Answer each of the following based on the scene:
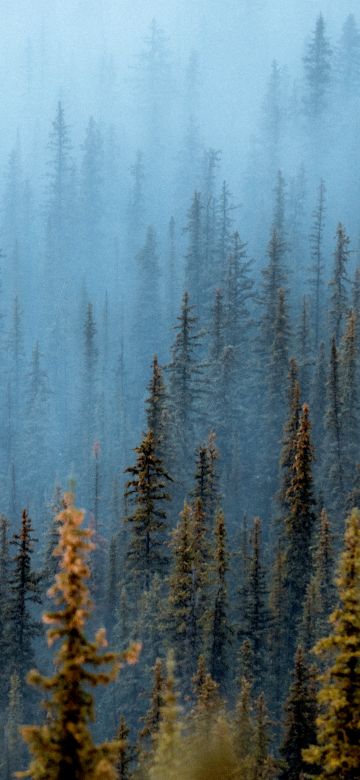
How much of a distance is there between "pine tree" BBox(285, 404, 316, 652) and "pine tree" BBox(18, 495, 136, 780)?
77.9ft

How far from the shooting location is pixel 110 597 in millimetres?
40938

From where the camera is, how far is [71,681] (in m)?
10.9

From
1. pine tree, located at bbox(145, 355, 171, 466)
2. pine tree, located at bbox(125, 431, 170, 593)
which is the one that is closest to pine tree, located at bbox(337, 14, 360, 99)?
pine tree, located at bbox(145, 355, 171, 466)

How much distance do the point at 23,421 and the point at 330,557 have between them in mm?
41358

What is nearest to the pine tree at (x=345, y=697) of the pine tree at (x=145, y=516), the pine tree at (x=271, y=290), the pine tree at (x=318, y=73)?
the pine tree at (x=145, y=516)

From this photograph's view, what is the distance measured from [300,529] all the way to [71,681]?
24790mm

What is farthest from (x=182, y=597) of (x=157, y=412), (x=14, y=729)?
(x=157, y=412)

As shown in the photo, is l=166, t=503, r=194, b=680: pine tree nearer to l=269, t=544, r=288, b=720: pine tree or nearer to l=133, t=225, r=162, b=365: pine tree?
l=269, t=544, r=288, b=720: pine tree

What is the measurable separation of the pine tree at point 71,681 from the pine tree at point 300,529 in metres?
23.8

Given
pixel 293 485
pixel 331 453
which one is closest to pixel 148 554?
pixel 293 485

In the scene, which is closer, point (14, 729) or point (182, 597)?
point (182, 597)

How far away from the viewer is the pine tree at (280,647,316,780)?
2266 centimetres

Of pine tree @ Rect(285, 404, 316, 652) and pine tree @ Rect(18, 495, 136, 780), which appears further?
pine tree @ Rect(285, 404, 316, 652)

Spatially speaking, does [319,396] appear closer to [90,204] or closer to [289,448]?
[289,448]
